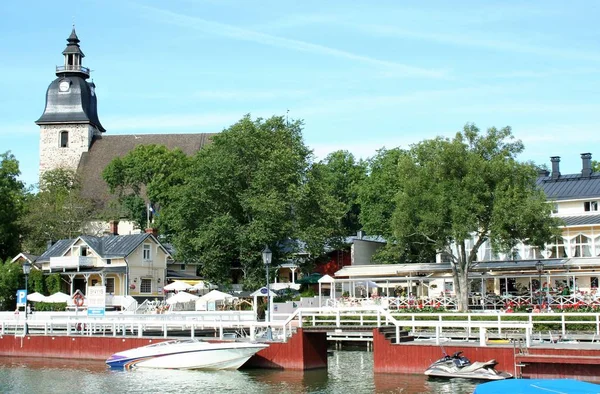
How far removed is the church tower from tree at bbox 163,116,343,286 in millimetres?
51516

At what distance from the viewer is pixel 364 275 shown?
2373 inches

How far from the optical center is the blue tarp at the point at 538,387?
22.7 metres

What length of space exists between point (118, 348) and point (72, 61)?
74.6 metres

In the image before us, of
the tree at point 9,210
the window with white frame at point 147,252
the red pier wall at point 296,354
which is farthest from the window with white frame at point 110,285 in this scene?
the red pier wall at point 296,354

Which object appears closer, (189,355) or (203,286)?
(189,355)

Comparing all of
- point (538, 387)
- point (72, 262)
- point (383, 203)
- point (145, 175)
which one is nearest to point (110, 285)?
point (72, 262)

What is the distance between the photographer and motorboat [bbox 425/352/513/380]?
2870 centimetres

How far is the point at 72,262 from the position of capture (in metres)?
65.1

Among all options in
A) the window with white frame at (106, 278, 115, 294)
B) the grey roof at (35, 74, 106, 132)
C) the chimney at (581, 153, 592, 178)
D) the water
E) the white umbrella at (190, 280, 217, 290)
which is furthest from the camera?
the grey roof at (35, 74, 106, 132)

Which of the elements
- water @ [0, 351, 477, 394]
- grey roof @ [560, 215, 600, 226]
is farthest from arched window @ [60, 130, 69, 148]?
water @ [0, 351, 477, 394]

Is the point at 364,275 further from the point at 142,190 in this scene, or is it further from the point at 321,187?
the point at 142,190

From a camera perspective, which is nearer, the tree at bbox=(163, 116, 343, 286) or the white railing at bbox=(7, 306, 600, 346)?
the white railing at bbox=(7, 306, 600, 346)

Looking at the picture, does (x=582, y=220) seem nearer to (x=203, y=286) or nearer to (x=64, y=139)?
(x=203, y=286)

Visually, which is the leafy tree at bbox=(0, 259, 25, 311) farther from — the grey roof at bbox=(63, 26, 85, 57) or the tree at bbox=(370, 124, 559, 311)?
the grey roof at bbox=(63, 26, 85, 57)
